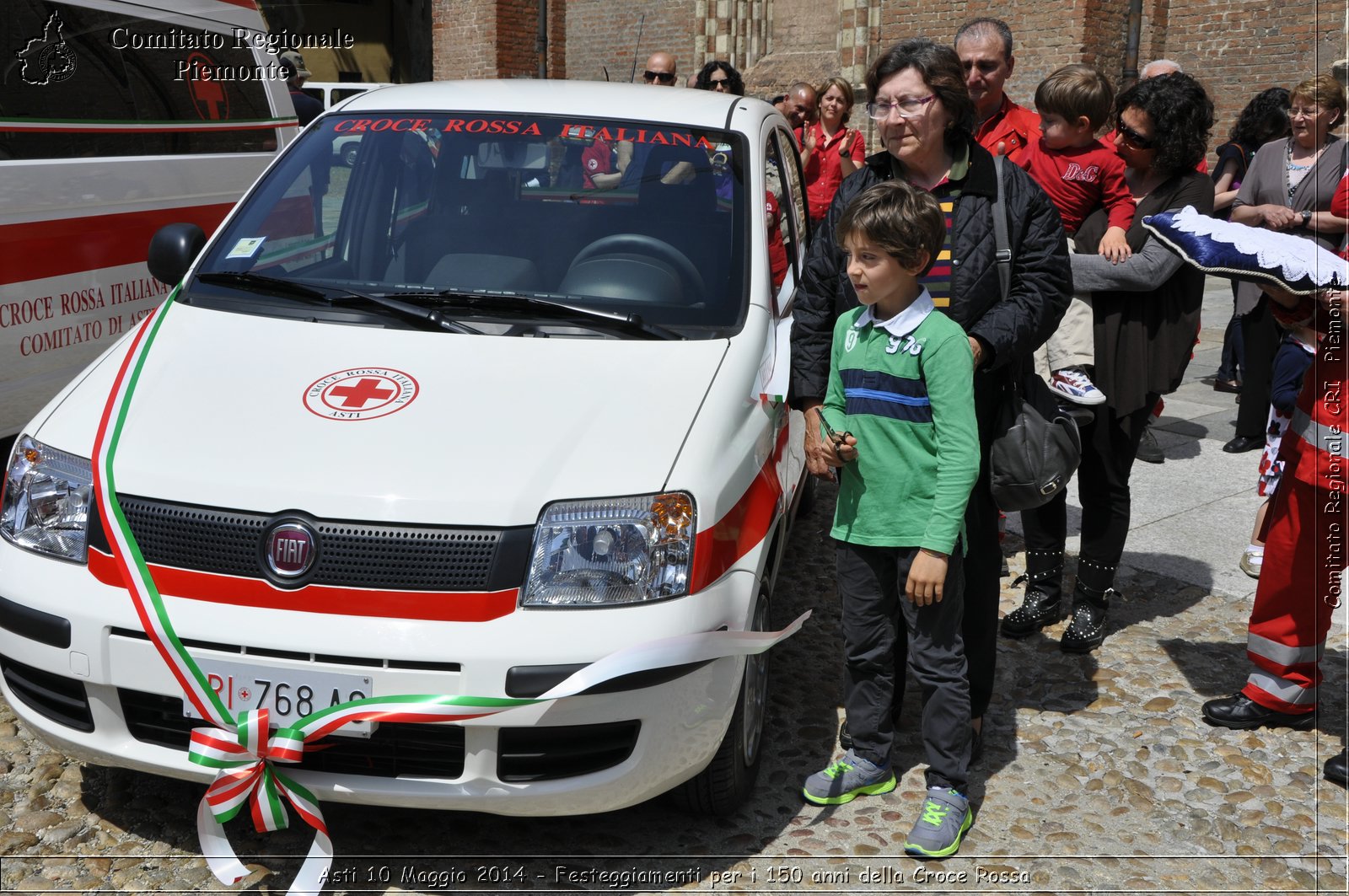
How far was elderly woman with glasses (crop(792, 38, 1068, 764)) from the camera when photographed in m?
3.18

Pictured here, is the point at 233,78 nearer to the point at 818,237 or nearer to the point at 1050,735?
the point at 818,237

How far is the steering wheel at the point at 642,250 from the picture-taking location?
3.64m

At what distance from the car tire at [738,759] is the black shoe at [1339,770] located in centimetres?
177

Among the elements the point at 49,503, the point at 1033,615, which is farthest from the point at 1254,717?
the point at 49,503

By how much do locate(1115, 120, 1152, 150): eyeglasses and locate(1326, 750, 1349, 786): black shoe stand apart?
210 centimetres

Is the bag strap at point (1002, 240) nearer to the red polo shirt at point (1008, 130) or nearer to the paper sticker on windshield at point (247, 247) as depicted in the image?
the red polo shirt at point (1008, 130)

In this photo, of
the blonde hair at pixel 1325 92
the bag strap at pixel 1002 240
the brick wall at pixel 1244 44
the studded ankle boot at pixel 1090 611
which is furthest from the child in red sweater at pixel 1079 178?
the brick wall at pixel 1244 44

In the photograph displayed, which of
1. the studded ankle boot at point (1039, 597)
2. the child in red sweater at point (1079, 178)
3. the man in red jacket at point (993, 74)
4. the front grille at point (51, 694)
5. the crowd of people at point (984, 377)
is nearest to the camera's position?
the front grille at point (51, 694)

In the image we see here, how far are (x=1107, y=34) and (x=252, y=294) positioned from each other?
42.9 ft

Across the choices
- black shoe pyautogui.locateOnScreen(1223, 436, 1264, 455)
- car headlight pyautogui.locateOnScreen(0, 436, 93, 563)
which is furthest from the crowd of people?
black shoe pyautogui.locateOnScreen(1223, 436, 1264, 455)

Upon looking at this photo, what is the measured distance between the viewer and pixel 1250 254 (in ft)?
11.5

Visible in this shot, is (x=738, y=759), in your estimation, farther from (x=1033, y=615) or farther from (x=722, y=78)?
(x=722, y=78)

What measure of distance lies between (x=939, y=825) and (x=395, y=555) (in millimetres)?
Answer: 1610

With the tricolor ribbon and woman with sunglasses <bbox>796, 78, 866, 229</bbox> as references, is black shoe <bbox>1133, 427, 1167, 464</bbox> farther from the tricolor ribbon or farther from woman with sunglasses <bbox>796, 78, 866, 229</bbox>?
the tricolor ribbon
